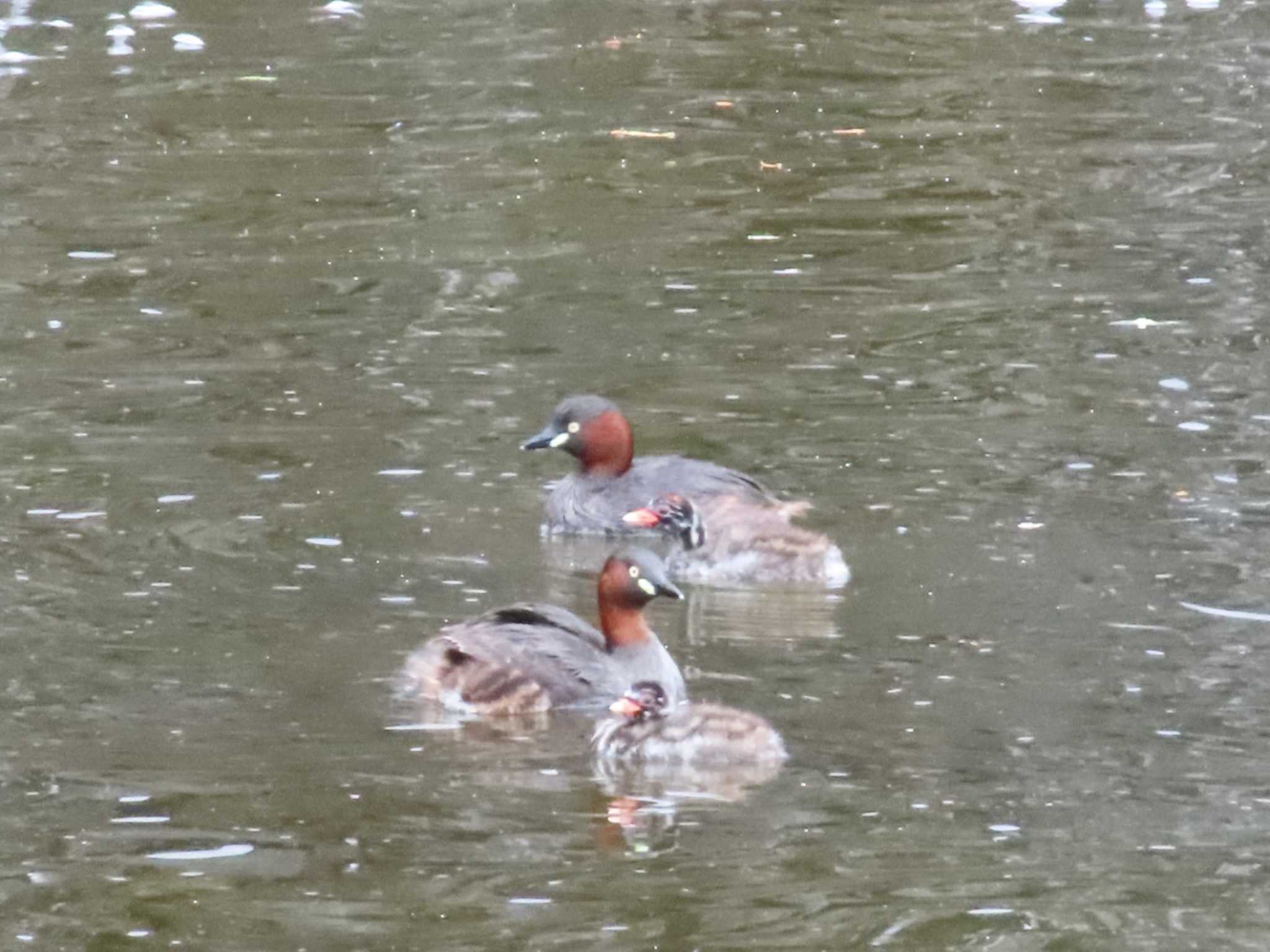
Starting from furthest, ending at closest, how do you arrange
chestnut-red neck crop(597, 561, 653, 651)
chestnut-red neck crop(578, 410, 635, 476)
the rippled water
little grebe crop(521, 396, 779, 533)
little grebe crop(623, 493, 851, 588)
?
1. chestnut-red neck crop(578, 410, 635, 476)
2. little grebe crop(521, 396, 779, 533)
3. little grebe crop(623, 493, 851, 588)
4. chestnut-red neck crop(597, 561, 653, 651)
5. the rippled water

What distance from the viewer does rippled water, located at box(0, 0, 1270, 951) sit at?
6477 millimetres

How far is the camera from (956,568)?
8992 millimetres

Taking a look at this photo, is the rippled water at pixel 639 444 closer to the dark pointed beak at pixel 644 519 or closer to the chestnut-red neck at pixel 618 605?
the dark pointed beak at pixel 644 519

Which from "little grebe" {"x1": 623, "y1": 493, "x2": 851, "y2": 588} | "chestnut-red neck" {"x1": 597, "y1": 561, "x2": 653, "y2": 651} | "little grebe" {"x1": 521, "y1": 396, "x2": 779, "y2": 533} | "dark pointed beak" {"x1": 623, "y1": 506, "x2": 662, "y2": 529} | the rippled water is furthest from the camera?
"little grebe" {"x1": 521, "y1": 396, "x2": 779, "y2": 533}

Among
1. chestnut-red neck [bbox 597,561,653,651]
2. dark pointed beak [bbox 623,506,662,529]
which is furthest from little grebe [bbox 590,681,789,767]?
dark pointed beak [bbox 623,506,662,529]

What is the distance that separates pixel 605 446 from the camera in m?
10.4

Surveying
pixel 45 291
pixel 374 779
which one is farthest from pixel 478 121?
pixel 374 779

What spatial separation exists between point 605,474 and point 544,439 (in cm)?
26

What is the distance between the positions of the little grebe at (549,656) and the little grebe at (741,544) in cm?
91

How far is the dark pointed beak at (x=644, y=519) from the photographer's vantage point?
388 inches

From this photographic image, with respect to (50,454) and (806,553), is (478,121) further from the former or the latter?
(806,553)

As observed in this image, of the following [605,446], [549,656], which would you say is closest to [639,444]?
[605,446]

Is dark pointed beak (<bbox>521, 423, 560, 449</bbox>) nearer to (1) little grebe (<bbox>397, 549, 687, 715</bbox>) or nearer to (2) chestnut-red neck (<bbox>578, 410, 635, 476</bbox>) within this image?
(2) chestnut-red neck (<bbox>578, 410, 635, 476</bbox>)

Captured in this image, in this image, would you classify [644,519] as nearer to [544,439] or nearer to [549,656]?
[544,439]
